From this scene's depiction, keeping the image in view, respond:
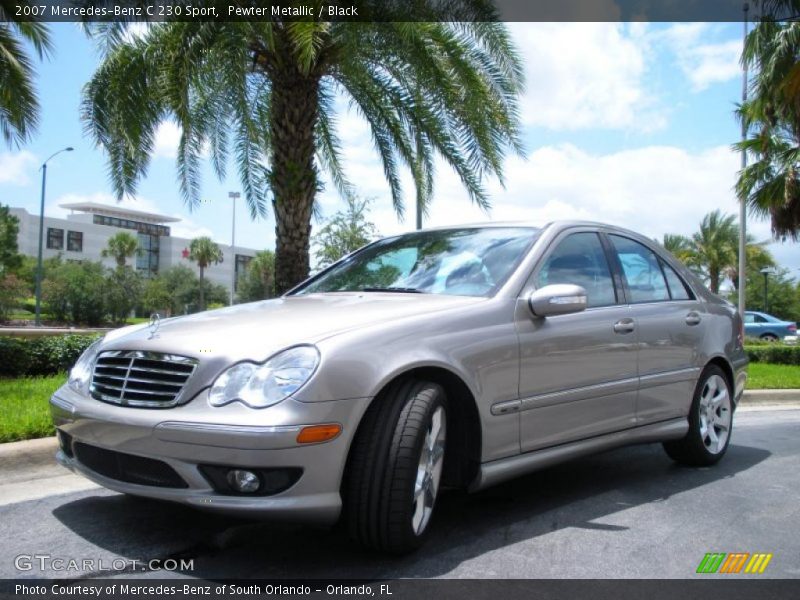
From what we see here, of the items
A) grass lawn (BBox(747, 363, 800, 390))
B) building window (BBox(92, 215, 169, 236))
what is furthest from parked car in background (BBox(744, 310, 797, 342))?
building window (BBox(92, 215, 169, 236))

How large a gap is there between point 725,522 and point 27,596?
3249 millimetres

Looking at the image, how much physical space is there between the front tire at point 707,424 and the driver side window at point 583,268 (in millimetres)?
1128

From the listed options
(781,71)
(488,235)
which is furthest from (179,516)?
(781,71)

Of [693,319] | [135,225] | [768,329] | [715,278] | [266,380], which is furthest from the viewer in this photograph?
[135,225]

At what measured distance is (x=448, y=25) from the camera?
9164 millimetres

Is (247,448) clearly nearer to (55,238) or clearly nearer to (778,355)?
(778,355)

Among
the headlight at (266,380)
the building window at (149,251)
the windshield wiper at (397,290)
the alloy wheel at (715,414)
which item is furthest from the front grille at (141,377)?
the building window at (149,251)

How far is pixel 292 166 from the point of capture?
9.12 metres

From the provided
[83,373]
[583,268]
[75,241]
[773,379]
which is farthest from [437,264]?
[75,241]

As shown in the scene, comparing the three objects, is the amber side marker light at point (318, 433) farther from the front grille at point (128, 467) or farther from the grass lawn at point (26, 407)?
the grass lawn at point (26, 407)

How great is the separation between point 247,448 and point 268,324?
0.69 metres

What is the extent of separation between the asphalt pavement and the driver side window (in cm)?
118

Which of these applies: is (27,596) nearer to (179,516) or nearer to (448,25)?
(179,516)

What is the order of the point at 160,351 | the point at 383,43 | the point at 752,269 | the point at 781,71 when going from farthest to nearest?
the point at 752,269 → the point at 781,71 → the point at 383,43 → the point at 160,351
